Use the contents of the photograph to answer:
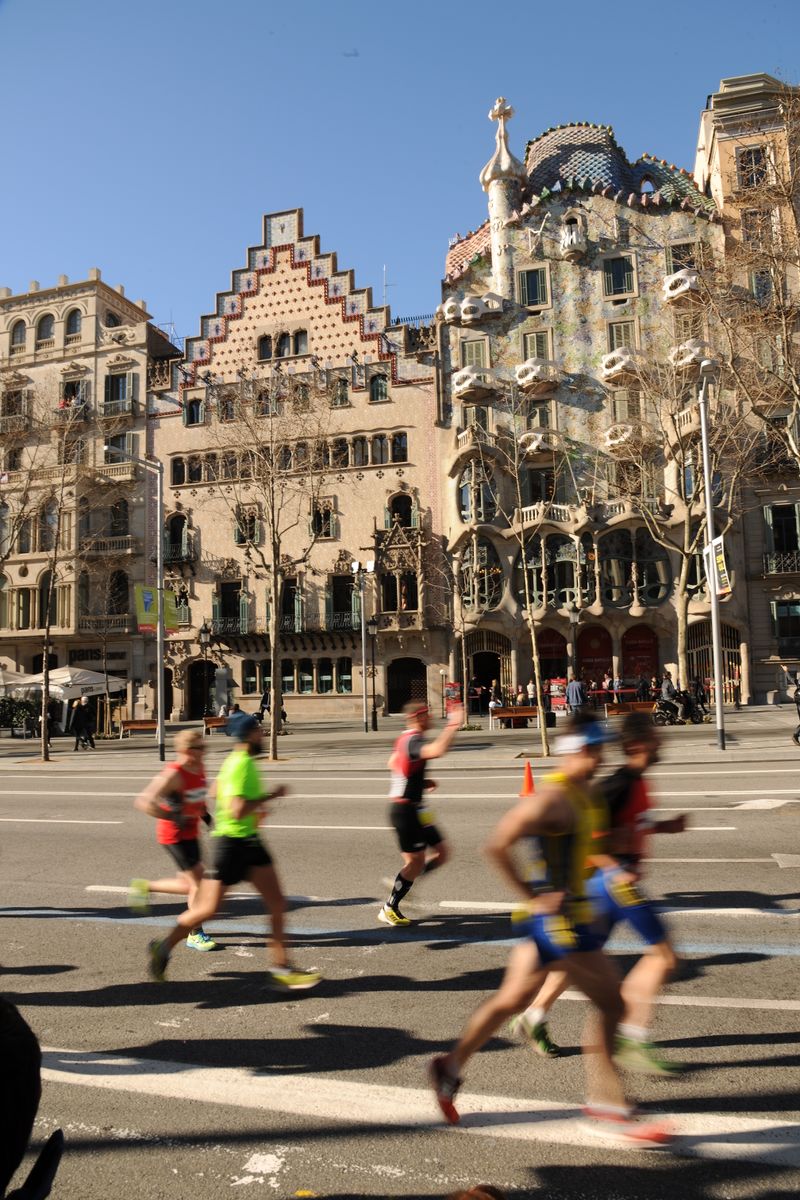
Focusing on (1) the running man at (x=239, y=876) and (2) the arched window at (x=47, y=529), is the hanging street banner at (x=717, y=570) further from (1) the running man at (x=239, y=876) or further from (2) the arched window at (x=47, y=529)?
(2) the arched window at (x=47, y=529)

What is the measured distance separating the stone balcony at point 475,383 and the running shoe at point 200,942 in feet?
113

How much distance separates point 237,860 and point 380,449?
36.5m

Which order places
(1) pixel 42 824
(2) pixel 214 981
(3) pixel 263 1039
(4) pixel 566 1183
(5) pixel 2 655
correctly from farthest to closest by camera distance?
Result: (5) pixel 2 655 → (1) pixel 42 824 → (2) pixel 214 981 → (3) pixel 263 1039 → (4) pixel 566 1183

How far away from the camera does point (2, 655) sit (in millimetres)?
45406

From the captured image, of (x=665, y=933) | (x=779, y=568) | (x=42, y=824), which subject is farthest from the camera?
(x=779, y=568)

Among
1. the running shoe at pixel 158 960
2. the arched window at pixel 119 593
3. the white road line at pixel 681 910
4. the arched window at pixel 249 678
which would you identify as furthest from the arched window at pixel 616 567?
the running shoe at pixel 158 960

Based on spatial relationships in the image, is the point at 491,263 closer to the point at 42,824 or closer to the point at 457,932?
the point at 42,824

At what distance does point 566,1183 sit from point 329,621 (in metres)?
37.6

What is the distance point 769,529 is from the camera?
116ft

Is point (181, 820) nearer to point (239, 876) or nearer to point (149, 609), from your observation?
point (239, 876)

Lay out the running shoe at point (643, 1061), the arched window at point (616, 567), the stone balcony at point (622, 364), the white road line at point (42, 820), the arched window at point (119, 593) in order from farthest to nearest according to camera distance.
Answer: the arched window at point (119, 593)
the stone balcony at point (622, 364)
the arched window at point (616, 567)
the white road line at point (42, 820)
the running shoe at point (643, 1061)

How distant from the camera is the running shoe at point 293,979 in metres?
5.23

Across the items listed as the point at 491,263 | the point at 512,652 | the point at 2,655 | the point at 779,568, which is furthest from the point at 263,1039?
the point at 2,655

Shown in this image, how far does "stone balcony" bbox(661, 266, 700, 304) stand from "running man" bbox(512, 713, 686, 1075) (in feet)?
118
